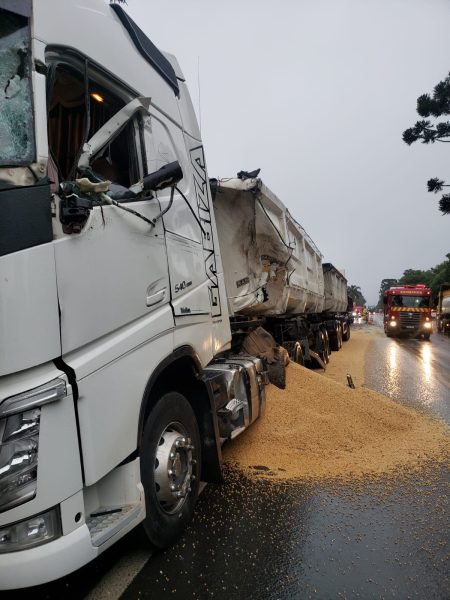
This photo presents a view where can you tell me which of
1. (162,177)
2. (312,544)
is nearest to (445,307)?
(312,544)

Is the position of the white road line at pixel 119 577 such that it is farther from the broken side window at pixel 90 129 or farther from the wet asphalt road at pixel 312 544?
the broken side window at pixel 90 129

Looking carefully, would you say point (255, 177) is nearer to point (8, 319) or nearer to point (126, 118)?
point (126, 118)

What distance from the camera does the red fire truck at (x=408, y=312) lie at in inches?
912

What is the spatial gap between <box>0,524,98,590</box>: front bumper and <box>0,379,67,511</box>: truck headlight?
197 millimetres

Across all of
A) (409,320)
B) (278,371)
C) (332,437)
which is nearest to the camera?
(332,437)

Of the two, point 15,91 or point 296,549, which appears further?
point 296,549

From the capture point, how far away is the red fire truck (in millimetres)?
23172

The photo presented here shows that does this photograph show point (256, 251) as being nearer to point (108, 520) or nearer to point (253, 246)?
point (253, 246)

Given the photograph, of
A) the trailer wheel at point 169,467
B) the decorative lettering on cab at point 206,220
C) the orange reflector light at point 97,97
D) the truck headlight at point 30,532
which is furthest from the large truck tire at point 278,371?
the truck headlight at point 30,532

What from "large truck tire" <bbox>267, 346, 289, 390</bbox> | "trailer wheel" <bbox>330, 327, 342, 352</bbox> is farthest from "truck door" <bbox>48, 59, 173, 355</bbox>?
"trailer wheel" <bbox>330, 327, 342, 352</bbox>

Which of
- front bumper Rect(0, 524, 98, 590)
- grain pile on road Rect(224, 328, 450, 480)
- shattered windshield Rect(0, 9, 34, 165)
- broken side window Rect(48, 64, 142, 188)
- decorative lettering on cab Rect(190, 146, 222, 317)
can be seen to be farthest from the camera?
grain pile on road Rect(224, 328, 450, 480)

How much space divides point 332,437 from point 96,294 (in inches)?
135

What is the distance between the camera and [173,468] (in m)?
2.65

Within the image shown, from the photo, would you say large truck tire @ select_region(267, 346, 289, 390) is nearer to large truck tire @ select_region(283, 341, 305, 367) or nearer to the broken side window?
large truck tire @ select_region(283, 341, 305, 367)
